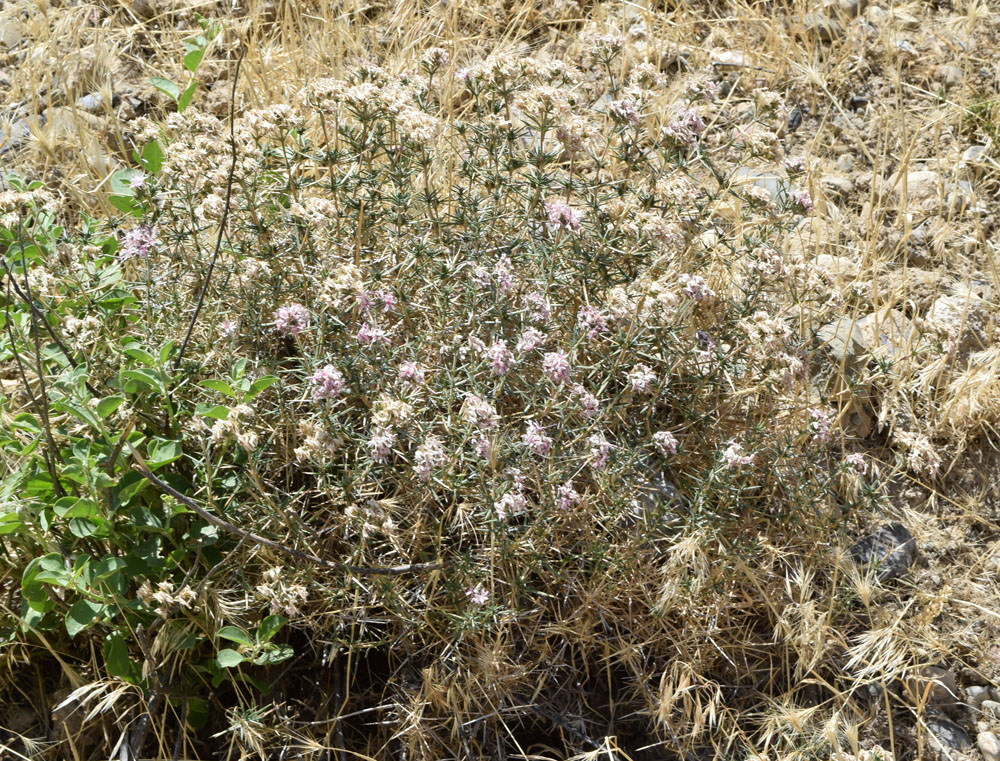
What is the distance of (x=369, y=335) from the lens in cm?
293

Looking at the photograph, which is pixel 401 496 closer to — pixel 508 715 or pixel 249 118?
pixel 508 715

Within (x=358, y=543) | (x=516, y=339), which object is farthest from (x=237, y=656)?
(x=516, y=339)

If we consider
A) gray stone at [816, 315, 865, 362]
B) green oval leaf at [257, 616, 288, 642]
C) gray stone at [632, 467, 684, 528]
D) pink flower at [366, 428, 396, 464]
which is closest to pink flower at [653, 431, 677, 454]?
gray stone at [632, 467, 684, 528]

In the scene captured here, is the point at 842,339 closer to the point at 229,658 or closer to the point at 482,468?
the point at 482,468

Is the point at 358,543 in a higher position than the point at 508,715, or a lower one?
higher

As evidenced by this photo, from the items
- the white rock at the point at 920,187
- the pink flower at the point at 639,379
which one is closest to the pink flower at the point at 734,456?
the pink flower at the point at 639,379

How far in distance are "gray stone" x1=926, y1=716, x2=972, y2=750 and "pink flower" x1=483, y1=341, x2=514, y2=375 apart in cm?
192

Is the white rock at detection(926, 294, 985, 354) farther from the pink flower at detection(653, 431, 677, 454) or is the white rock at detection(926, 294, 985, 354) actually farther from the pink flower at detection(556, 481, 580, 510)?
the pink flower at detection(556, 481, 580, 510)

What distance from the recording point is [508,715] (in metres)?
3.16

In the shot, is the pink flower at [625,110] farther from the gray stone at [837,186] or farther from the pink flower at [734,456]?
the gray stone at [837,186]

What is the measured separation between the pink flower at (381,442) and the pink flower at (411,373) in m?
0.20

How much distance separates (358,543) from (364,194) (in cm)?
129

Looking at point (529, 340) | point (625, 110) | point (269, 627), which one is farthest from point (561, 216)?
point (269, 627)

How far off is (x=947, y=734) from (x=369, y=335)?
236 centimetres
